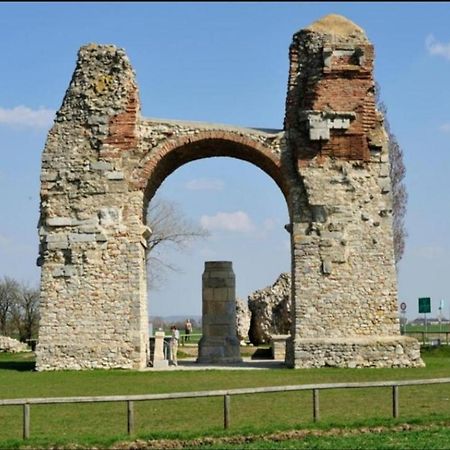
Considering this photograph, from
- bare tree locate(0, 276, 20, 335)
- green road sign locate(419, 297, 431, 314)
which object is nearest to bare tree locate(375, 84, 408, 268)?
green road sign locate(419, 297, 431, 314)

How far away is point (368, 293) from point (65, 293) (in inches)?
277

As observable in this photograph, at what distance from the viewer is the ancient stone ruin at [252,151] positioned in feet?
67.5

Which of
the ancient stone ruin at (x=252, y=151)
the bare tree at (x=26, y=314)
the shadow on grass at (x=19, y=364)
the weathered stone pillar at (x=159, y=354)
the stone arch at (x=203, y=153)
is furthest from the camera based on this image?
the bare tree at (x=26, y=314)

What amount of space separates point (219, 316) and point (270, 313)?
8.12m

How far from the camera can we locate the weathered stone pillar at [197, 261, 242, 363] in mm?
23688

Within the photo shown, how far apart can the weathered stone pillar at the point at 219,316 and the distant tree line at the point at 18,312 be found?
1956 centimetres

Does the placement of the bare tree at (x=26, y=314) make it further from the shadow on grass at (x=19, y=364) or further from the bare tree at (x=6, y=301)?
the shadow on grass at (x=19, y=364)

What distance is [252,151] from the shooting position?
2169cm

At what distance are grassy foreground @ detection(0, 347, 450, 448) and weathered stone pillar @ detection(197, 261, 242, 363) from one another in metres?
4.05

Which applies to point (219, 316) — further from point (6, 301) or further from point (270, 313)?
point (6, 301)

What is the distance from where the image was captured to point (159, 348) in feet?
74.7

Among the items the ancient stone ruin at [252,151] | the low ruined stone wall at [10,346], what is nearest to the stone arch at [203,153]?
the ancient stone ruin at [252,151]

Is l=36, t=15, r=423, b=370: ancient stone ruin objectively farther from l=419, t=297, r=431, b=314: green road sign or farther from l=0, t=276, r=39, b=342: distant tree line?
l=0, t=276, r=39, b=342: distant tree line

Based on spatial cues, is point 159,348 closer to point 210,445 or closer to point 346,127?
point 346,127
